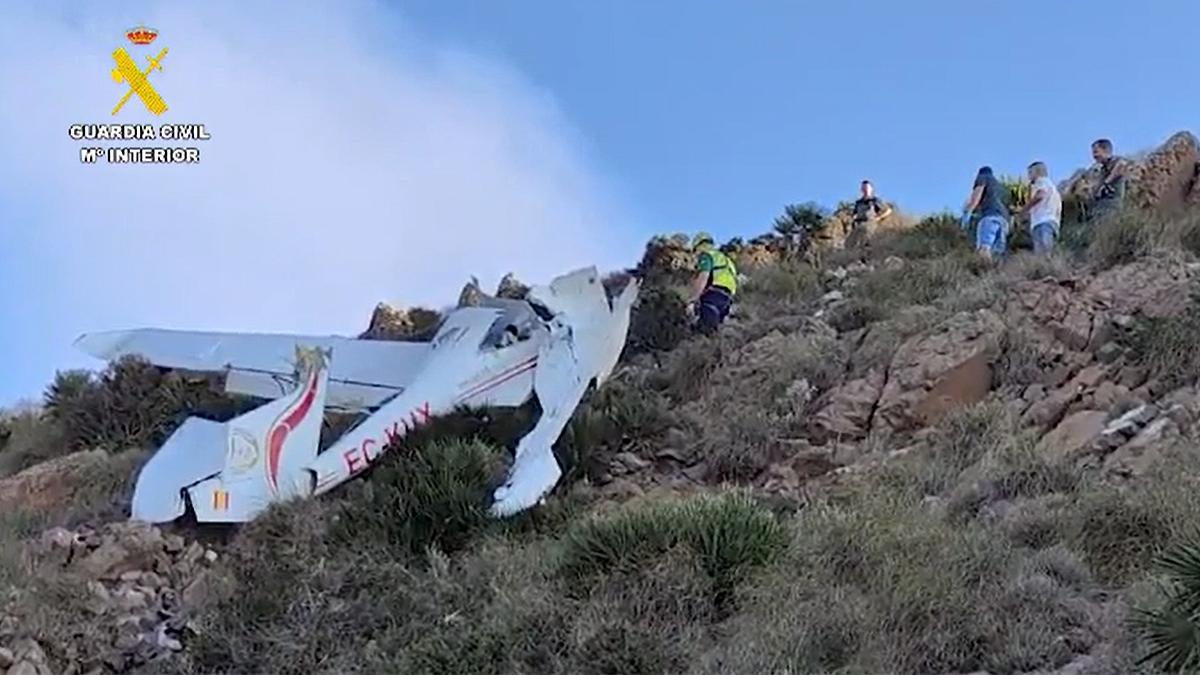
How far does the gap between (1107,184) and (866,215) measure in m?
5.88

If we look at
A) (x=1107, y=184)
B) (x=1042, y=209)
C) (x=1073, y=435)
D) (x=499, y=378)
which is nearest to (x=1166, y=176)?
(x=1107, y=184)

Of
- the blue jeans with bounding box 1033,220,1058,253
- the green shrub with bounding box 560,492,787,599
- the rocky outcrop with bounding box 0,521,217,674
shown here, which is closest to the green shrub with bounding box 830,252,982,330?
the blue jeans with bounding box 1033,220,1058,253

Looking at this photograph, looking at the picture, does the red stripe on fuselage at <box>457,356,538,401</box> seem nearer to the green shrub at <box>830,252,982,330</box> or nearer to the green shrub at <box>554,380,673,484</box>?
the green shrub at <box>554,380,673,484</box>

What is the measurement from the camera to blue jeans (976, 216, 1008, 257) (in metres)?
16.6

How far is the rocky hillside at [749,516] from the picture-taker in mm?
7930

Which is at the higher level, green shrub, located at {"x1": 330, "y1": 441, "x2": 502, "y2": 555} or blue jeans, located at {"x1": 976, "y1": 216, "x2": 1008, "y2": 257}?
blue jeans, located at {"x1": 976, "y1": 216, "x2": 1008, "y2": 257}

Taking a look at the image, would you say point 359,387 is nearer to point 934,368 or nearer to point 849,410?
point 849,410

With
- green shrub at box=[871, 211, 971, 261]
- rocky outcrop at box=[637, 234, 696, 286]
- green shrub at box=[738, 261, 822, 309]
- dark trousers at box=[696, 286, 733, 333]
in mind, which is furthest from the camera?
rocky outcrop at box=[637, 234, 696, 286]

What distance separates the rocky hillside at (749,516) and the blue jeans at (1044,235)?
32 cm

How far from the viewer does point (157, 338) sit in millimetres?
16359

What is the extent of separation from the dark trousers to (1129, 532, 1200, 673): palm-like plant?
32.4 feet

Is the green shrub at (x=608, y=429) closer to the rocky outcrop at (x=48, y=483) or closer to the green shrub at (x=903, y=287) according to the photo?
the green shrub at (x=903, y=287)

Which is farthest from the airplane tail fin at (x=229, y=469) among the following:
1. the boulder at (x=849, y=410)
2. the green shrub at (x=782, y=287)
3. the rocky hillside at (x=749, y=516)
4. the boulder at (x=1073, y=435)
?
the green shrub at (x=782, y=287)

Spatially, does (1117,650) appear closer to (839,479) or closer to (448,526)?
(839,479)
